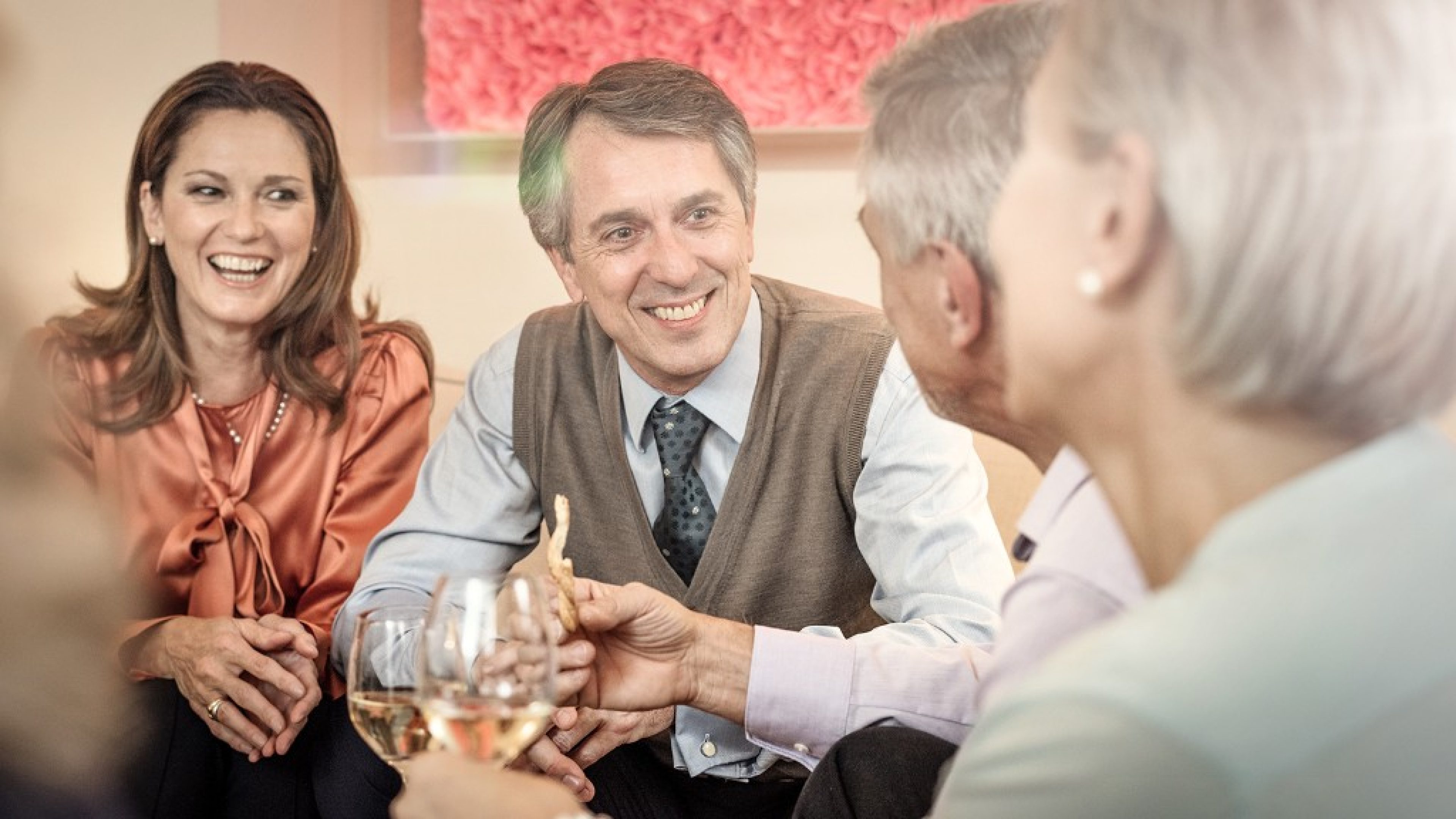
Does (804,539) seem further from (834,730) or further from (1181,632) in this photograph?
(1181,632)

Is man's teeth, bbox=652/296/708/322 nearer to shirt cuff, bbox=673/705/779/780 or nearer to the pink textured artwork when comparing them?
shirt cuff, bbox=673/705/779/780

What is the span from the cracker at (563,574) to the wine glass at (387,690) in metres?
0.15

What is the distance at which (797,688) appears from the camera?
1273 mm

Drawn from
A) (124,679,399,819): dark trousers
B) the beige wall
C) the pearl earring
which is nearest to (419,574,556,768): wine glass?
the pearl earring

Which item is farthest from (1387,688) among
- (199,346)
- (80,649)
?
(199,346)

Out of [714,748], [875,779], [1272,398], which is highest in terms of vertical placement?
[1272,398]

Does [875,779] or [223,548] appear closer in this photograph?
[875,779]

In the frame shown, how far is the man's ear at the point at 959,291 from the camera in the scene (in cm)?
84

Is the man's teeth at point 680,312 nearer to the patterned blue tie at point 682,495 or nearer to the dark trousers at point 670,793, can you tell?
the patterned blue tie at point 682,495

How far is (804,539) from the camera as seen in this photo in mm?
1608

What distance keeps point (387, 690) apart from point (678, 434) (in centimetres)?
79

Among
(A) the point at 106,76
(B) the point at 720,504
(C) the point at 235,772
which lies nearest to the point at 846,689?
(B) the point at 720,504

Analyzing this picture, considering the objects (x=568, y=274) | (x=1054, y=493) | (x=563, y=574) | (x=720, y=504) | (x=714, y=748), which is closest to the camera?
(x=1054, y=493)

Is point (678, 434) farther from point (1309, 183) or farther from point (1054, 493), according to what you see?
point (1309, 183)
